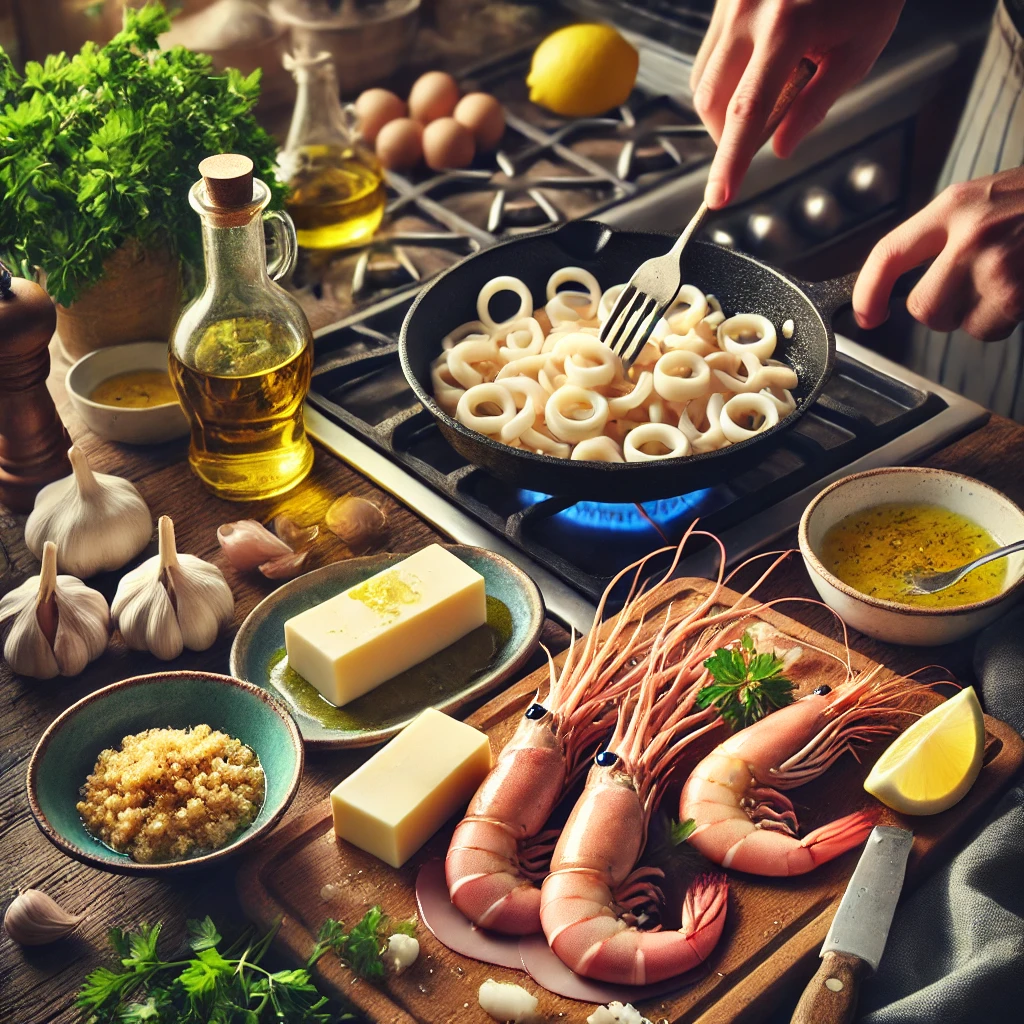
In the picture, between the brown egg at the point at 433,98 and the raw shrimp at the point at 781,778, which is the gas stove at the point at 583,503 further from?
the brown egg at the point at 433,98

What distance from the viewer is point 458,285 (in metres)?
1.66

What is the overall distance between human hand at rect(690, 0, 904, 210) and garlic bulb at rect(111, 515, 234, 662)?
795 mm

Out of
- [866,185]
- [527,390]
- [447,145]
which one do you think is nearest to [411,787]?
[527,390]

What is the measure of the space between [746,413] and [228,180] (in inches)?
26.7

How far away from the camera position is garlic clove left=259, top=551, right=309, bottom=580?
1.44m

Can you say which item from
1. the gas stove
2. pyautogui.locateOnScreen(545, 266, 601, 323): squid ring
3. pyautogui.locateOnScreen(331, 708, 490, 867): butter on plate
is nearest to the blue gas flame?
the gas stove

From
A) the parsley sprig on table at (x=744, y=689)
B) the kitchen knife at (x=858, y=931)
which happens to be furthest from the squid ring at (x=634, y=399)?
the kitchen knife at (x=858, y=931)

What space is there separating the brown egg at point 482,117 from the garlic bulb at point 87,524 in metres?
1.08

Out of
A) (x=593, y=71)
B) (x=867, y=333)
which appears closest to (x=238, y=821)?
(x=593, y=71)

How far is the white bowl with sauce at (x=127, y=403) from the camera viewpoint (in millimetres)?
1597

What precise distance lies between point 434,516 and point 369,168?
0.80m

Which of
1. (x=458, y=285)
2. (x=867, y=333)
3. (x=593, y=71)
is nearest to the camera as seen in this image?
(x=458, y=285)

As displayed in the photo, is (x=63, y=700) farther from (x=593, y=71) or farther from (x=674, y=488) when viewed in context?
(x=593, y=71)

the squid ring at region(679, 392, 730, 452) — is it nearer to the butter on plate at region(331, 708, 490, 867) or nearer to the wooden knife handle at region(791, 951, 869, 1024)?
the butter on plate at region(331, 708, 490, 867)
